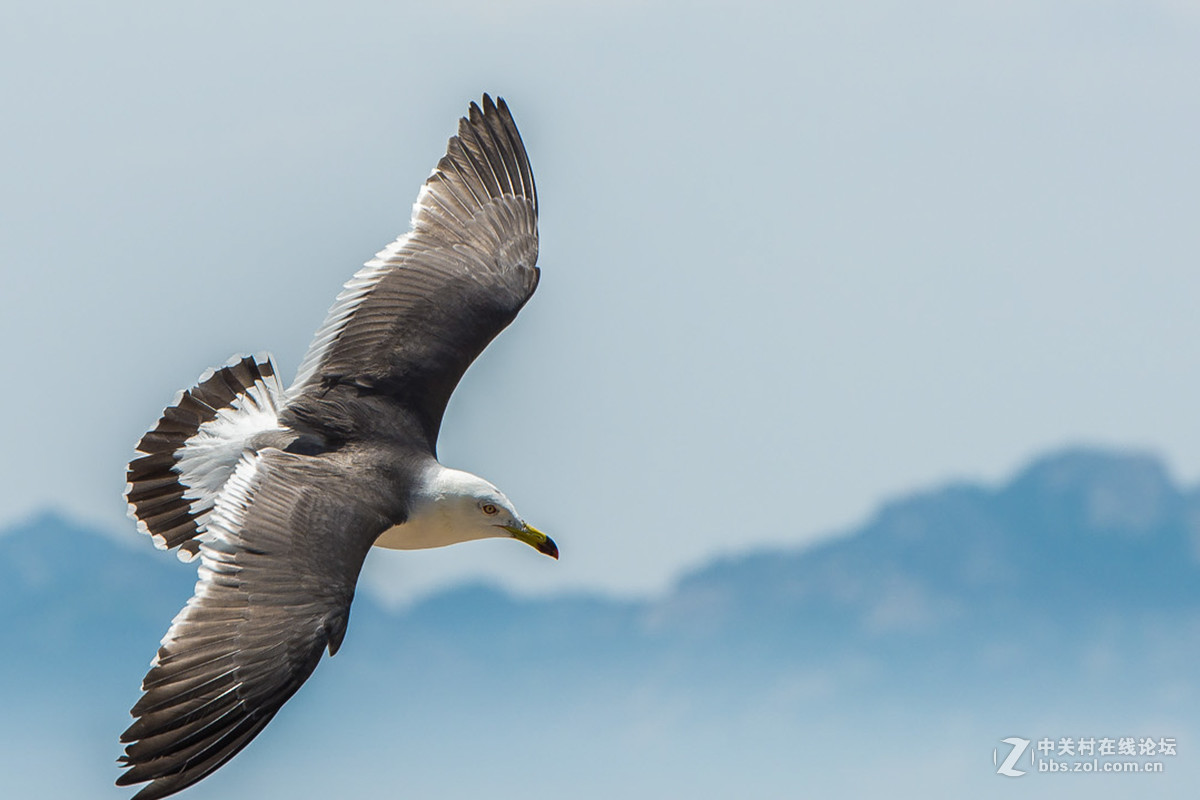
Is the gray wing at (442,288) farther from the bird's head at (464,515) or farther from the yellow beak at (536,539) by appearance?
the yellow beak at (536,539)

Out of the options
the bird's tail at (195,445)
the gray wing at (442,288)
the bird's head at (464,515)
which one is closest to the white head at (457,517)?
the bird's head at (464,515)

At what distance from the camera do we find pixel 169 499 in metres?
12.7

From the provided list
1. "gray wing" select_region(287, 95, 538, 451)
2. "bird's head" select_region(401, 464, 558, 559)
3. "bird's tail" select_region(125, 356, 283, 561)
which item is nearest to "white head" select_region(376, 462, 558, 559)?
"bird's head" select_region(401, 464, 558, 559)

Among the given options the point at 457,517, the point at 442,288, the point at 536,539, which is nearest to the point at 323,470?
the point at 457,517

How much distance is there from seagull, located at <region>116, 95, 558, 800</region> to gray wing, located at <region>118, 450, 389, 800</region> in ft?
0.04

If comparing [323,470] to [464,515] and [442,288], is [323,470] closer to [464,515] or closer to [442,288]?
[464,515]

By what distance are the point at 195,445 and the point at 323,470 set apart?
1667mm

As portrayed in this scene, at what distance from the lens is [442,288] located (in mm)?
13031

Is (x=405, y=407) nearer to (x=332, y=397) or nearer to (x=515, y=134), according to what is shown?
(x=332, y=397)

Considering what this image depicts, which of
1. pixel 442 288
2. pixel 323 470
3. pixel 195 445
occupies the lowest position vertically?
pixel 323 470

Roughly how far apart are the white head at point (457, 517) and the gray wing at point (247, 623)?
2.36 ft

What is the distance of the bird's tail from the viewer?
12.3 meters

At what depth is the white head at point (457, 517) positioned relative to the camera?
11750 mm

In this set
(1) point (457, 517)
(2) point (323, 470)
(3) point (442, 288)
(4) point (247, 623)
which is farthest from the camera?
(3) point (442, 288)
